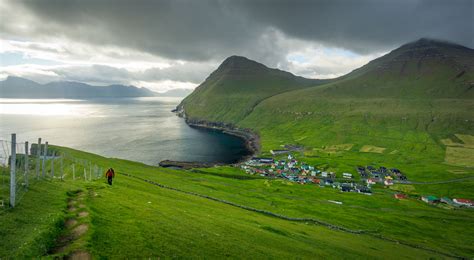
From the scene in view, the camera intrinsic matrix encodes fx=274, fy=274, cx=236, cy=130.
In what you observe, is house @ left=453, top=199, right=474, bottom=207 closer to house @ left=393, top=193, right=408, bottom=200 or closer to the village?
the village

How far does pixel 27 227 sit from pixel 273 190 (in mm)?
106859

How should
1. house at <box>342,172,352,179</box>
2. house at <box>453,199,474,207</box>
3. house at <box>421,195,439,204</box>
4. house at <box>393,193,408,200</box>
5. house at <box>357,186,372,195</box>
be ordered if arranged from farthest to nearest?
house at <box>342,172,352,179</box>, house at <box>357,186,372,195</box>, house at <box>393,193,408,200</box>, house at <box>421,195,439,204</box>, house at <box>453,199,474,207</box>

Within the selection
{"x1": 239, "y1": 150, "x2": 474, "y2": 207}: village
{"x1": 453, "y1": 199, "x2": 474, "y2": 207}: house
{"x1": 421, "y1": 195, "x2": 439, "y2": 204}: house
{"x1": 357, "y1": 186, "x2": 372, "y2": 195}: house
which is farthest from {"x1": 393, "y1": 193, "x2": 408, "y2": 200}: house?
{"x1": 453, "y1": 199, "x2": 474, "y2": 207}: house

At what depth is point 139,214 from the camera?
32125 mm

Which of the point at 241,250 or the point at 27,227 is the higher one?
the point at 27,227

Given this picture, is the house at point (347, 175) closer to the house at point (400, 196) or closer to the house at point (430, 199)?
the house at point (400, 196)

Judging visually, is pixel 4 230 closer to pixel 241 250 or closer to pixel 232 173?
pixel 241 250

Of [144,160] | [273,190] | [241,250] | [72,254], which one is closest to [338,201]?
[273,190]

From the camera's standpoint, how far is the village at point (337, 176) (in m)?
138

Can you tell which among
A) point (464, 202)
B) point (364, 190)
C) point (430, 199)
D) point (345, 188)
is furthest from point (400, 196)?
point (464, 202)

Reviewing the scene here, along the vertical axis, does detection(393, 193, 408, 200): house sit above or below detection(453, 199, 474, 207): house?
below

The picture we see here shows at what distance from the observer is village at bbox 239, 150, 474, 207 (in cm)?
13849

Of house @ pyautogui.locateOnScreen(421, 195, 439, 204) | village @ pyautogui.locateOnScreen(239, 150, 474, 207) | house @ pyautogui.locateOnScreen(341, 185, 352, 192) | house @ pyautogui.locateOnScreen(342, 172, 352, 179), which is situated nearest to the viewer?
house @ pyautogui.locateOnScreen(421, 195, 439, 204)

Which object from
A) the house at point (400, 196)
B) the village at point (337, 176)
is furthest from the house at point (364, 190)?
the house at point (400, 196)
